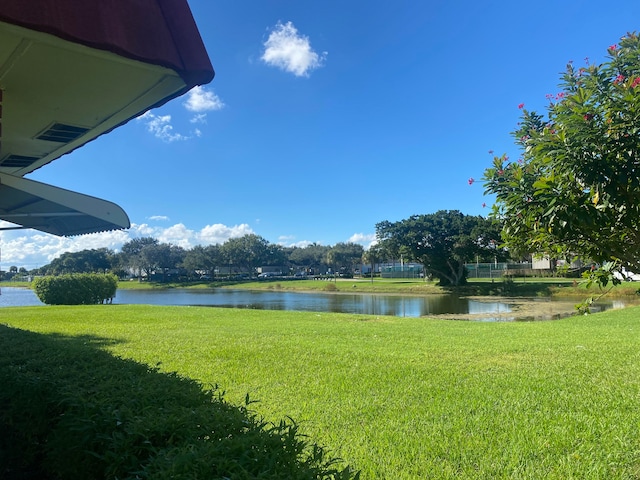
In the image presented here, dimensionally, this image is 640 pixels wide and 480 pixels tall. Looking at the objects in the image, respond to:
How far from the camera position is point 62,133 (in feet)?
12.4

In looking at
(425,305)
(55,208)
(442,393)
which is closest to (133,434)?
(442,393)

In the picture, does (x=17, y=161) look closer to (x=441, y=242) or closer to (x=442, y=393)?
(x=442, y=393)

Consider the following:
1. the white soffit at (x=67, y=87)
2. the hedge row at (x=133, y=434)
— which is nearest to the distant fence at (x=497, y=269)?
the white soffit at (x=67, y=87)

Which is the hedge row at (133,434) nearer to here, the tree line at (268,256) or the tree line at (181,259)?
the tree line at (268,256)

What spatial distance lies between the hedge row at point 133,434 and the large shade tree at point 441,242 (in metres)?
42.5

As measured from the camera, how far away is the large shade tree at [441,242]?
141ft

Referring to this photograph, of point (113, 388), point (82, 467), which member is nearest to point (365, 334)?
point (113, 388)

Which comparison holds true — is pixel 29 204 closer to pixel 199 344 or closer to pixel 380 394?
pixel 199 344

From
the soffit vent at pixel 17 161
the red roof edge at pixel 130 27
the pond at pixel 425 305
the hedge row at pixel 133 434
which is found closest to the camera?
the red roof edge at pixel 130 27

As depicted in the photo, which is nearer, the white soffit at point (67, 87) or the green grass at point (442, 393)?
the white soffit at point (67, 87)

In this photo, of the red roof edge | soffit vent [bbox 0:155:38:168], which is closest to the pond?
soffit vent [bbox 0:155:38:168]

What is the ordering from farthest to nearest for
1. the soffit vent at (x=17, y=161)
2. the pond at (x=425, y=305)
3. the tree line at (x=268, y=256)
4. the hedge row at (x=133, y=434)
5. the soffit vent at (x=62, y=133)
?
the tree line at (x=268, y=256) → the pond at (x=425, y=305) → the soffit vent at (x=17, y=161) → the soffit vent at (x=62, y=133) → the hedge row at (x=133, y=434)

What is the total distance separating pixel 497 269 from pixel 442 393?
54.7 meters

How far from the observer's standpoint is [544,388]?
4.60 metres
